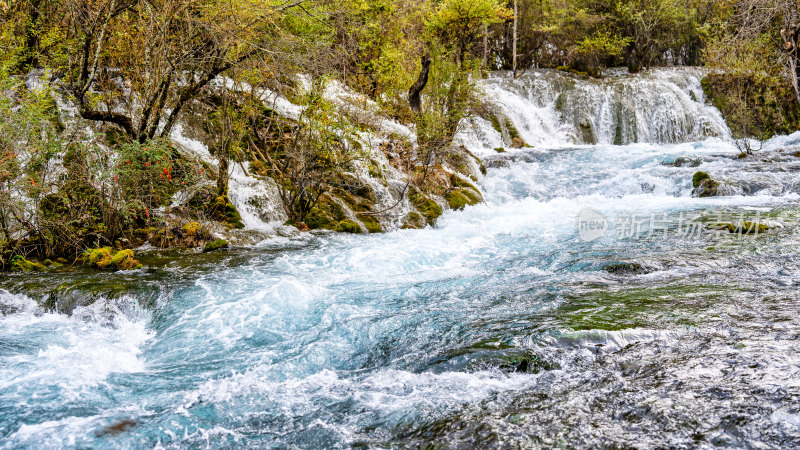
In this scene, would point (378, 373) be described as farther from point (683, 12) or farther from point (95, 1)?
point (683, 12)

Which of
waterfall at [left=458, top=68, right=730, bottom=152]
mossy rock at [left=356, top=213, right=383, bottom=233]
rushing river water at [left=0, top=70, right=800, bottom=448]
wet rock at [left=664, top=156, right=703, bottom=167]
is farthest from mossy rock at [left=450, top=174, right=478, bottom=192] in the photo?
wet rock at [left=664, top=156, right=703, bottom=167]

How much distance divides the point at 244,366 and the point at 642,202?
12.7 metres

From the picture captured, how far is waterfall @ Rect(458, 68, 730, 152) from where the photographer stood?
2248cm

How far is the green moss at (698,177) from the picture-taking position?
553 inches

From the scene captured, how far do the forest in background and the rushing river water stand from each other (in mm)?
1285

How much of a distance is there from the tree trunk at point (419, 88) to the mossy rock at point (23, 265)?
1217cm

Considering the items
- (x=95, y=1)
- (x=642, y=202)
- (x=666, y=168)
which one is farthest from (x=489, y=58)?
(x=95, y=1)

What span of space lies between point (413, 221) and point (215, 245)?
506 centimetres

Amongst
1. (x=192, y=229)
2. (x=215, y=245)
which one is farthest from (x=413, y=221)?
(x=192, y=229)

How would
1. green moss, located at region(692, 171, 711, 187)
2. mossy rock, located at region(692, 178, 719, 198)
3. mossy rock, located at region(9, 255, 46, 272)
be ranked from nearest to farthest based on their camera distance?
mossy rock, located at region(9, 255, 46, 272) < mossy rock, located at region(692, 178, 719, 198) < green moss, located at region(692, 171, 711, 187)

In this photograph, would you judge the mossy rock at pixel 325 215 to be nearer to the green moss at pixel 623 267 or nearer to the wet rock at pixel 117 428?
the green moss at pixel 623 267

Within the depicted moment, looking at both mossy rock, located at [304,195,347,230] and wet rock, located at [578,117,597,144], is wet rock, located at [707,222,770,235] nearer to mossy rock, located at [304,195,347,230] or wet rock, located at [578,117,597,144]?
mossy rock, located at [304,195,347,230]

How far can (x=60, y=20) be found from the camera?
1093 centimetres

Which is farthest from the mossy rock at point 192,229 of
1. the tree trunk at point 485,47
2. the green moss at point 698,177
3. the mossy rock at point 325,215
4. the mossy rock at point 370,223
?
the tree trunk at point 485,47
